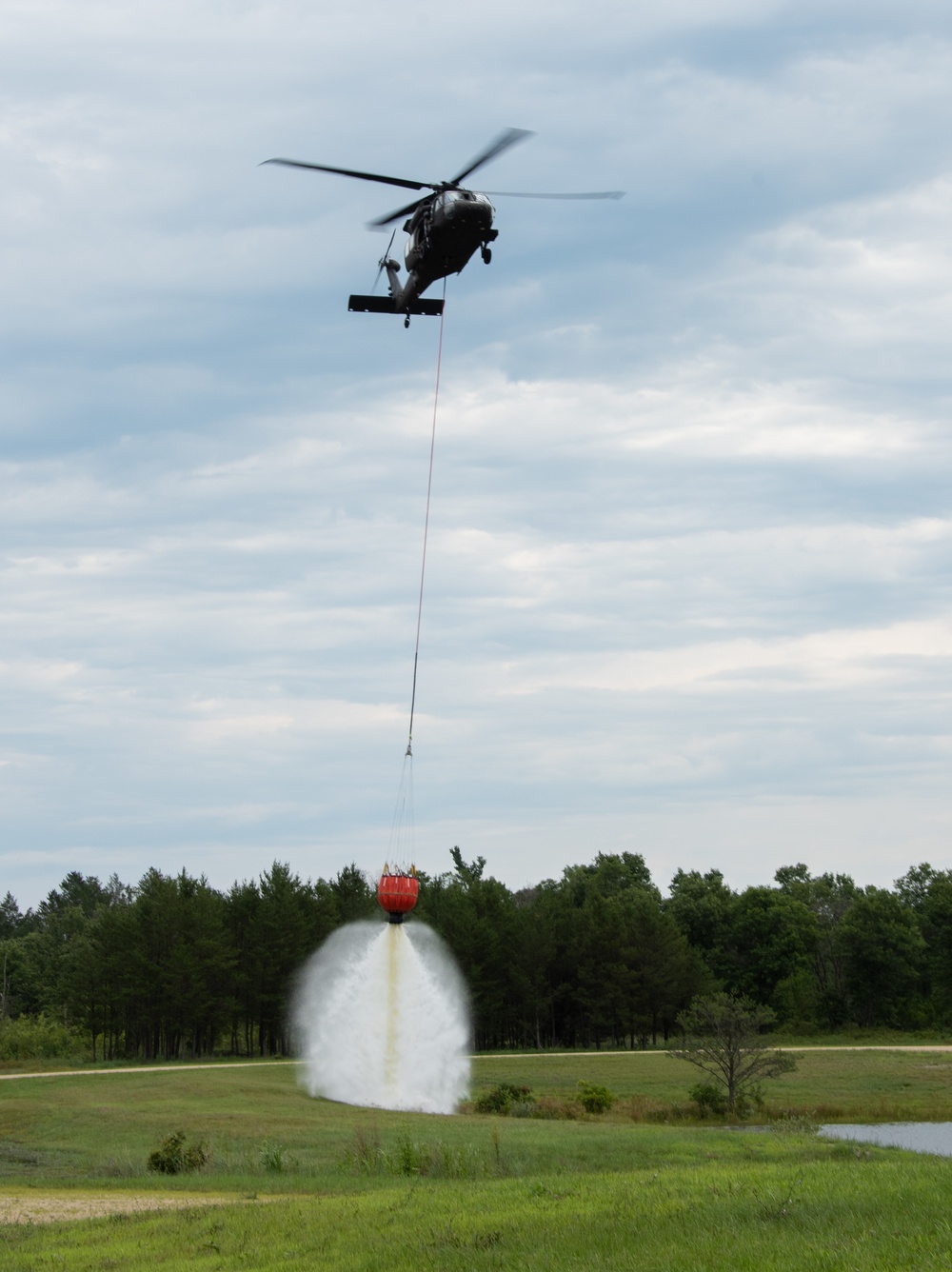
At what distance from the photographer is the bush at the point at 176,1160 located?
29.6 meters

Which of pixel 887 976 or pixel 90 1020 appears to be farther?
pixel 887 976

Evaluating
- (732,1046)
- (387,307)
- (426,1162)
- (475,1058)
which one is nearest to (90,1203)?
(426,1162)

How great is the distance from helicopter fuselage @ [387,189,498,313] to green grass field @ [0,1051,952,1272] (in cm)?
2034

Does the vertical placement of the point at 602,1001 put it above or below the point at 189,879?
below

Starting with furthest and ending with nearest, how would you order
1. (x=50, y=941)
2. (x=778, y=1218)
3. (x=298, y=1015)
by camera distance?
(x=50, y=941)
(x=298, y=1015)
(x=778, y=1218)

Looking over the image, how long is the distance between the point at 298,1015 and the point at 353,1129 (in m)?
21.8

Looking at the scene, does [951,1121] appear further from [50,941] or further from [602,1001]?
[50,941]

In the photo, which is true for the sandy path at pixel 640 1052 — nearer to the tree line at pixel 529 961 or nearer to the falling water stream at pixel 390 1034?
the tree line at pixel 529 961

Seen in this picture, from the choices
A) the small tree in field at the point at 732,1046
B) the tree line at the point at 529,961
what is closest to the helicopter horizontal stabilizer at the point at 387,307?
the small tree in field at the point at 732,1046

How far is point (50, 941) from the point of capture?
14975 cm

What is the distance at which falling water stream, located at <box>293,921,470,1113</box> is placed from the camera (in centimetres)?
5353

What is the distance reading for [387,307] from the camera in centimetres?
3581

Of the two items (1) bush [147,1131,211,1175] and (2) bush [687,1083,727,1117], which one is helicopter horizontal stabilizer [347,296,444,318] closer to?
(1) bush [147,1131,211,1175]

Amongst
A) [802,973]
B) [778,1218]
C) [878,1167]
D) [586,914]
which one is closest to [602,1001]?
[586,914]
